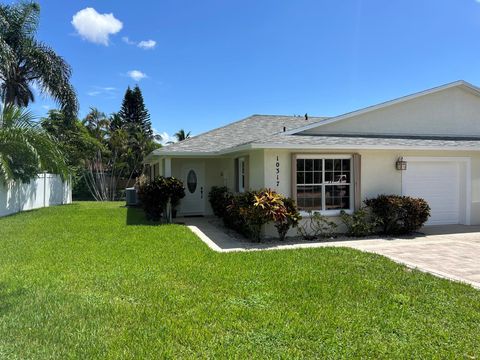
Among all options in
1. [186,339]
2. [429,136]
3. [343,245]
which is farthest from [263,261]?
[429,136]

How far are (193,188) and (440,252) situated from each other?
11.3 m

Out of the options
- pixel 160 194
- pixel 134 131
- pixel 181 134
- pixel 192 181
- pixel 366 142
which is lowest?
pixel 160 194

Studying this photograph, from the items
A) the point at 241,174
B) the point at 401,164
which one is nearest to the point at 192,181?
the point at 241,174

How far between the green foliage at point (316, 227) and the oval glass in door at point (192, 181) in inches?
301

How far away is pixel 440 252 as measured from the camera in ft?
28.6

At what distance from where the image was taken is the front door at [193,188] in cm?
1725

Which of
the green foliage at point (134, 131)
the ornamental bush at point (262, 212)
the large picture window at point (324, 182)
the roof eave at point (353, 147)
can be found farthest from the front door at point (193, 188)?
the green foliage at point (134, 131)

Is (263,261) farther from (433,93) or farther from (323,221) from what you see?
(433,93)

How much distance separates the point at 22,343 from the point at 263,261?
4.72 metres

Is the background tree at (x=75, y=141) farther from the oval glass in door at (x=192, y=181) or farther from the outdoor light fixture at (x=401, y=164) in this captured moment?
the outdoor light fixture at (x=401, y=164)

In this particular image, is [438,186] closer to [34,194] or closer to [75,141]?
[34,194]

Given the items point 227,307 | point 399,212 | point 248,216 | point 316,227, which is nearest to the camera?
point 227,307

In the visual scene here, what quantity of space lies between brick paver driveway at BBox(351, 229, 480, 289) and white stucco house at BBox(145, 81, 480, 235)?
189cm

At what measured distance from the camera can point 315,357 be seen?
377 cm
